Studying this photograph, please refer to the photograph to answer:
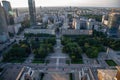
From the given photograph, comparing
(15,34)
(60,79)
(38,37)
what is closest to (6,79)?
(60,79)

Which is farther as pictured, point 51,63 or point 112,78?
point 51,63

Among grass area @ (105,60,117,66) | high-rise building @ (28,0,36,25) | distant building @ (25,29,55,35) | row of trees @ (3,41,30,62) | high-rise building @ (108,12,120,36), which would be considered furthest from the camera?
high-rise building @ (28,0,36,25)

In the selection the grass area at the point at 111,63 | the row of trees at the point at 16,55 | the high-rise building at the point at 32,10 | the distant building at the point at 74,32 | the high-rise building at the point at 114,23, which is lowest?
the grass area at the point at 111,63

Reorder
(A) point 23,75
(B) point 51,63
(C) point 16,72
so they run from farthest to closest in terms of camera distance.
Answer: (B) point 51,63 < (C) point 16,72 < (A) point 23,75

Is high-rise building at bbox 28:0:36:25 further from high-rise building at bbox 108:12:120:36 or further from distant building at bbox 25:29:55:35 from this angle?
high-rise building at bbox 108:12:120:36

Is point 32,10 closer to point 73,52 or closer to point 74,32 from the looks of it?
point 74,32

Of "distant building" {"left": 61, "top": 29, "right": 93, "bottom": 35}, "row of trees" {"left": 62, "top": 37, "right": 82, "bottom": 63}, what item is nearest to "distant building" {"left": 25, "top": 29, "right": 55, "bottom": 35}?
"distant building" {"left": 61, "top": 29, "right": 93, "bottom": 35}

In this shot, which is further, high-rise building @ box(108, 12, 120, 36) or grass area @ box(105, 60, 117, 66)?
high-rise building @ box(108, 12, 120, 36)

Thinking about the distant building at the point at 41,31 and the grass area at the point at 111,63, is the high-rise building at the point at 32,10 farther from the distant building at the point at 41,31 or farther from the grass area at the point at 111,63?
the grass area at the point at 111,63

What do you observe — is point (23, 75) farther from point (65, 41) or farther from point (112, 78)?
point (65, 41)

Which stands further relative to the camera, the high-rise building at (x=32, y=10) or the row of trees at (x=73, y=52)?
the high-rise building at (x=32, y=10)

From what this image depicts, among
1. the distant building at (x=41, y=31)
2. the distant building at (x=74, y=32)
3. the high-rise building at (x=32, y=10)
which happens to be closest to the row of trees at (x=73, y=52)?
the distant building at (x=74, y=32)
